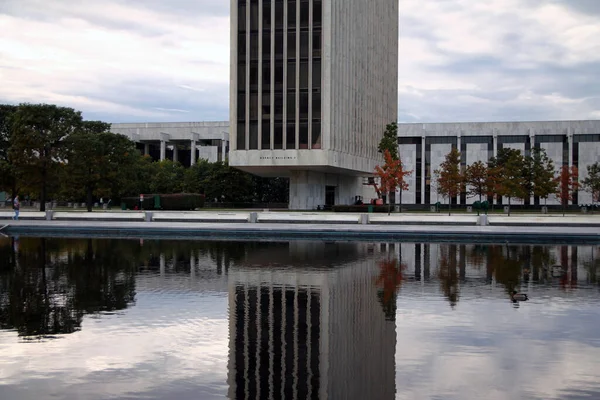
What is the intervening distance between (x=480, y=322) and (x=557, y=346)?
6.17 ft

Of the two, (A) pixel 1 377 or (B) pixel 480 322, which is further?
(B) pixel 480 322

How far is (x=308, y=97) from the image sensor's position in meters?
64.2

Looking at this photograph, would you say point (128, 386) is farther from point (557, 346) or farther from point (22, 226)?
point (22, 226)

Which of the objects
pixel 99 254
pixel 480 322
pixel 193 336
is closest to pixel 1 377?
pixel 193 336

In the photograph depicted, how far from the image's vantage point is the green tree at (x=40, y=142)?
55.3m

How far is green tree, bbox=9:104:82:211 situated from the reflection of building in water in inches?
1766

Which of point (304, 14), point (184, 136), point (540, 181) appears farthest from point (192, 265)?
point (184, 136)

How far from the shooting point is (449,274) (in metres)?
18.1

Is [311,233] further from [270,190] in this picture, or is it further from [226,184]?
[270,190]

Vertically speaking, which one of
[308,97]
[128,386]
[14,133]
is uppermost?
[308,97]

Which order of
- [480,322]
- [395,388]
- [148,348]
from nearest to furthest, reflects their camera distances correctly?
[395,388] < [148,348] < [480,322]

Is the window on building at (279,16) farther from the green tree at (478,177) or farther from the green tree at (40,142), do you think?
the green tree at (478,177)

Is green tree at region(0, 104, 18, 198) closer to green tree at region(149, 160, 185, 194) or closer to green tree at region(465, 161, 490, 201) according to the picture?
green tree at region(149, 160, 185, 194)

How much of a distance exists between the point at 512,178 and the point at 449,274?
54.9 metres
